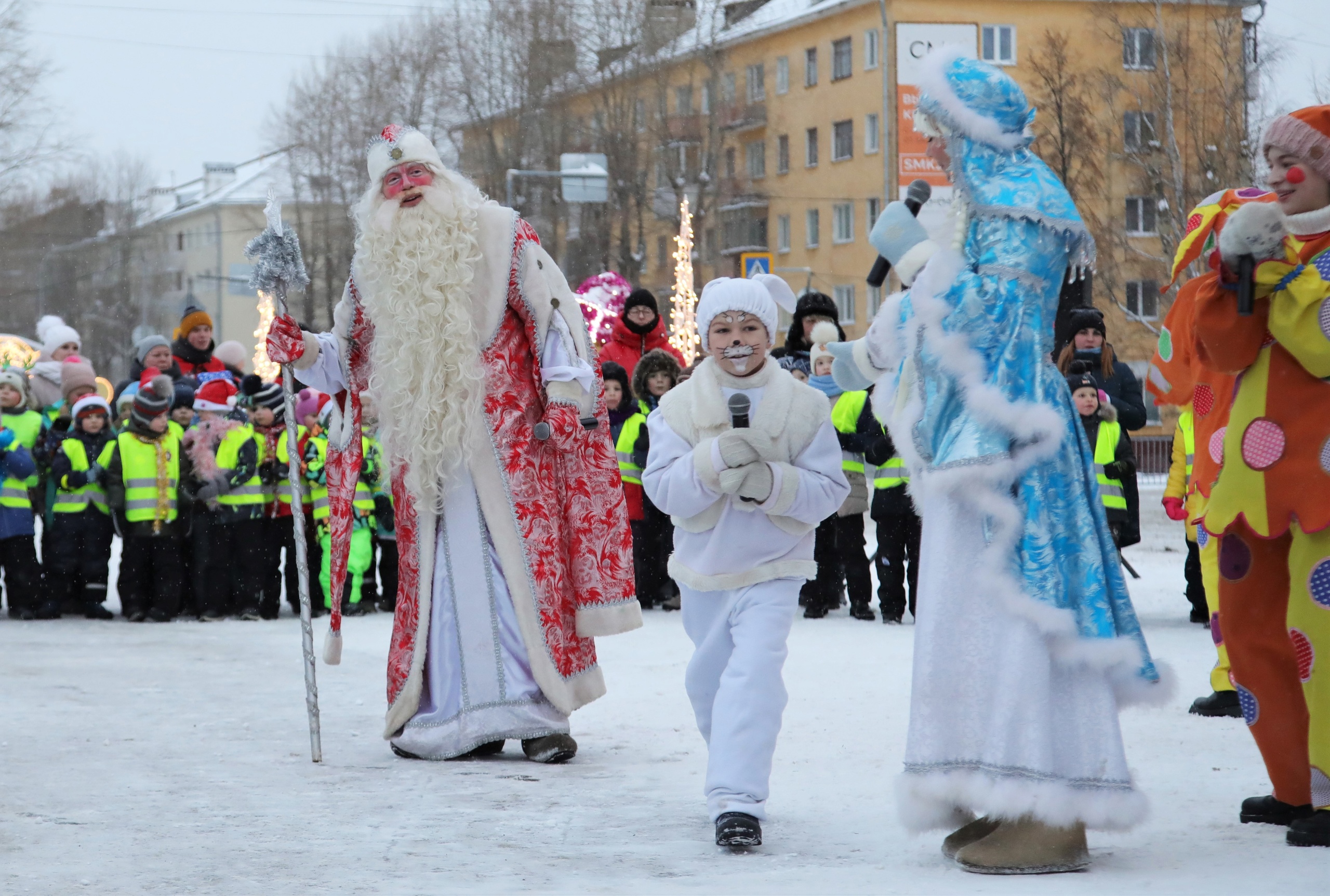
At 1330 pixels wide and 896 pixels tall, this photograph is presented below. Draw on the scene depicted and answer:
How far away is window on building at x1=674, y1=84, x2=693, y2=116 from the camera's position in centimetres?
4256

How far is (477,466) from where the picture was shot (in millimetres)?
6688

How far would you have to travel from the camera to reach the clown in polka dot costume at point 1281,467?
4875 mm

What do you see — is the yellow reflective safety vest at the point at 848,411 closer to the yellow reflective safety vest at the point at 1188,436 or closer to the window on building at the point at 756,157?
the yellow reflective safety vest at the point at 1188,436

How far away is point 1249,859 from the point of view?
4.61 metres

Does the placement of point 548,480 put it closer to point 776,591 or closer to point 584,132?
point 776,591

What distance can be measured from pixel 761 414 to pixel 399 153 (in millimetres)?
2316

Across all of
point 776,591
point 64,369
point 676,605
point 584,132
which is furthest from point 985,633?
point 584,132

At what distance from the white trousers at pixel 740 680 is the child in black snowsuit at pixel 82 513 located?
7602 mm

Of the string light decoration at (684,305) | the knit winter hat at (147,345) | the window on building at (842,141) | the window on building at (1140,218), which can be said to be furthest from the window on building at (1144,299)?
the knit winter hat at (147,345)

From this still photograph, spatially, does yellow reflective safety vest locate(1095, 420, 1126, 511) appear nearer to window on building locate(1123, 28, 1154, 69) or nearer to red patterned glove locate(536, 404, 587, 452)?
red patterned glove locate(536, 404, 587, 452)

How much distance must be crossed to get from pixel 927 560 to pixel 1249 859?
117cm

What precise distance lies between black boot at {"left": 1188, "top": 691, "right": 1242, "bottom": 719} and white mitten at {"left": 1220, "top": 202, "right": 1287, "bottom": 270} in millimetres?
2748

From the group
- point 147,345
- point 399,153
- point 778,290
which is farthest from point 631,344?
point 778,290

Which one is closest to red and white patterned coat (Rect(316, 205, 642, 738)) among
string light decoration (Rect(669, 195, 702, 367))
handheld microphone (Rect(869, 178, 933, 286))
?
handheld microphone (Rect(869, 178, 933, 286))
